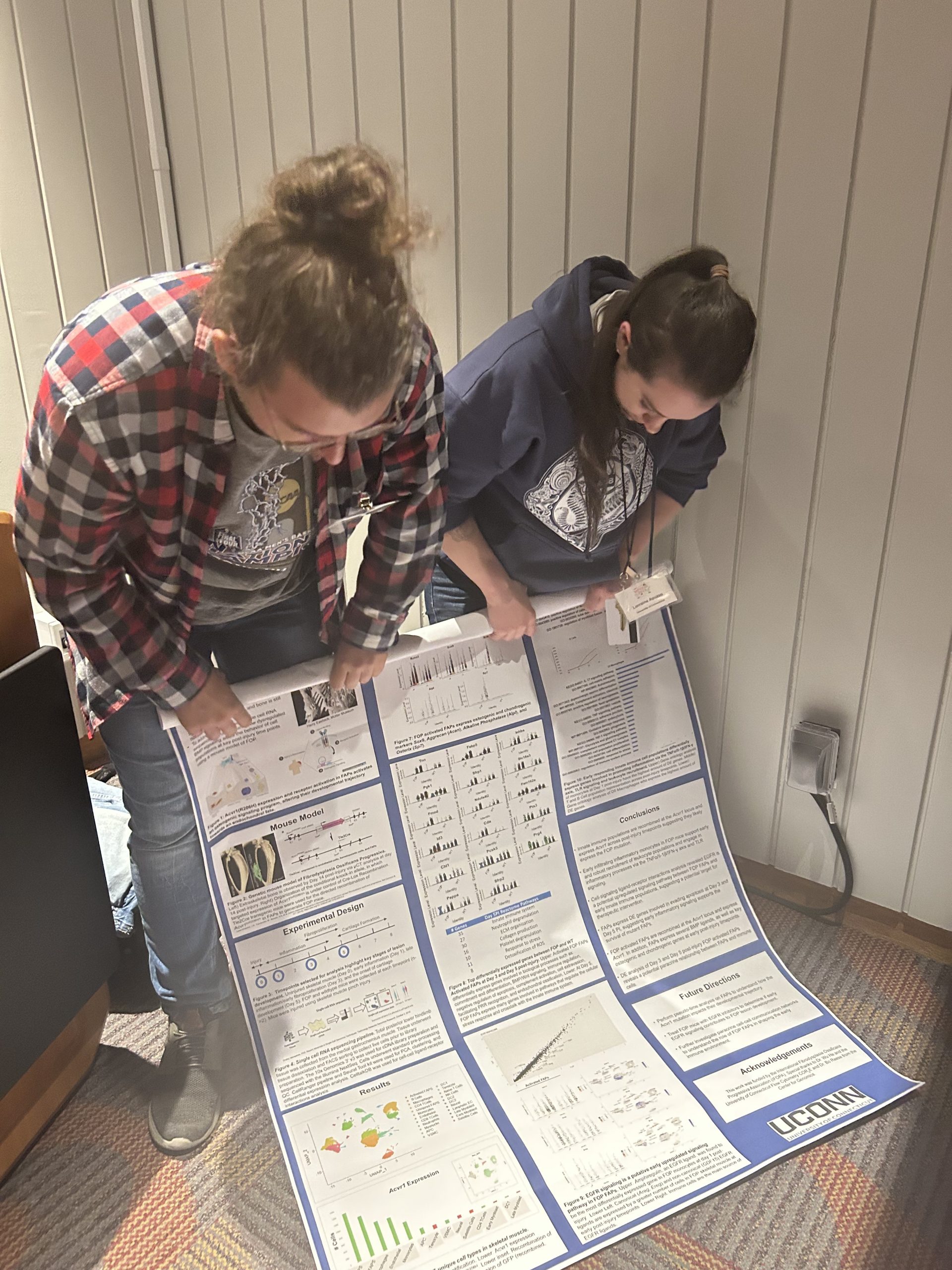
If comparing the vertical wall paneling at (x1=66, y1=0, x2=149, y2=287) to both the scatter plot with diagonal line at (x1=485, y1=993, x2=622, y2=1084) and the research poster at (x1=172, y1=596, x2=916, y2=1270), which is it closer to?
the research poster at (x1=172, y1=596, x2=916, y2=1270)

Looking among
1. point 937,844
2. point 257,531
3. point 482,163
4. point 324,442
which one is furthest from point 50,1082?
point 482,163

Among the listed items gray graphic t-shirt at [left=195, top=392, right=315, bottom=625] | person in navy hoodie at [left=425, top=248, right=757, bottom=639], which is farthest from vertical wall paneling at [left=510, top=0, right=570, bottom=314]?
gray graphic t-shirt at [left=195, top=392, right=315, bottom=625]

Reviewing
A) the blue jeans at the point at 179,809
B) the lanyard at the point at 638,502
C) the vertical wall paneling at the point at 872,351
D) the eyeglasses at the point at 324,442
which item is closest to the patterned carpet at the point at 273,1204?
the blue jeans at the point at 179,809

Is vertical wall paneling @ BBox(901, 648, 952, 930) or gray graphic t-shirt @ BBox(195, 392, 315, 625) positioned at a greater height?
gray graphic t-shirt @ BBox(195, 392, 315, 625)

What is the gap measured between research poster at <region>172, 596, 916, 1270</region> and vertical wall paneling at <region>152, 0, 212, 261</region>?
3.19ft

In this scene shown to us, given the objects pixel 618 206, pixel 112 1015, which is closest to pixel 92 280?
pixel 618 206

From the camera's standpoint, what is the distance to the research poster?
43.5 inches

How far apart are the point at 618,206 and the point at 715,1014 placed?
1147mm

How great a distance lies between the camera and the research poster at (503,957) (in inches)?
43.5

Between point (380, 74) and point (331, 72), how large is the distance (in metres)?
0.11

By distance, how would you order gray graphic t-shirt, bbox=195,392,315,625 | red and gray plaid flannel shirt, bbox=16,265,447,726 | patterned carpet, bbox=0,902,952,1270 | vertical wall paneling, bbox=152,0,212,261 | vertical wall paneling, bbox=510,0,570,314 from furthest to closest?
1. vertical wall paneling, bbox=152,0,212,261
2. vertical wall paneling, bbox=510,0,570,314
3. patterned carpet, bbox=0,902,952,1270
4. gray graphic t-shirt, bbox=195,392,315,625
5. red and gray plaid flannel shirt, bbox=16,265,447,726

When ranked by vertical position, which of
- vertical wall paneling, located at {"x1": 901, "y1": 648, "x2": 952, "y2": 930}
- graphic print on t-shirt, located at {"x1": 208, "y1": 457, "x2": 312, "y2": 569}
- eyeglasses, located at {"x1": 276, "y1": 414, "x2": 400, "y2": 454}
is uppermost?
eyeglasses, located at {"x1": 276, "y1": 414, "x2": 400, "y2": 454}

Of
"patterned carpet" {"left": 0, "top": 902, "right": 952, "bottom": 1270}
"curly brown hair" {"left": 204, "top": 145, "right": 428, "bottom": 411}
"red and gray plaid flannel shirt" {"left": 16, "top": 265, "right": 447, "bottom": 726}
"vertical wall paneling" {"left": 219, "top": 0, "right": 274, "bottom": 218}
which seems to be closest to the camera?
"curly brown hair" {"left": 204, "top": 145, "right": 428, "bottom": 411}

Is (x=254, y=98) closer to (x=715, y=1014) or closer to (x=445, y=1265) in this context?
(x=715, y=1014)
